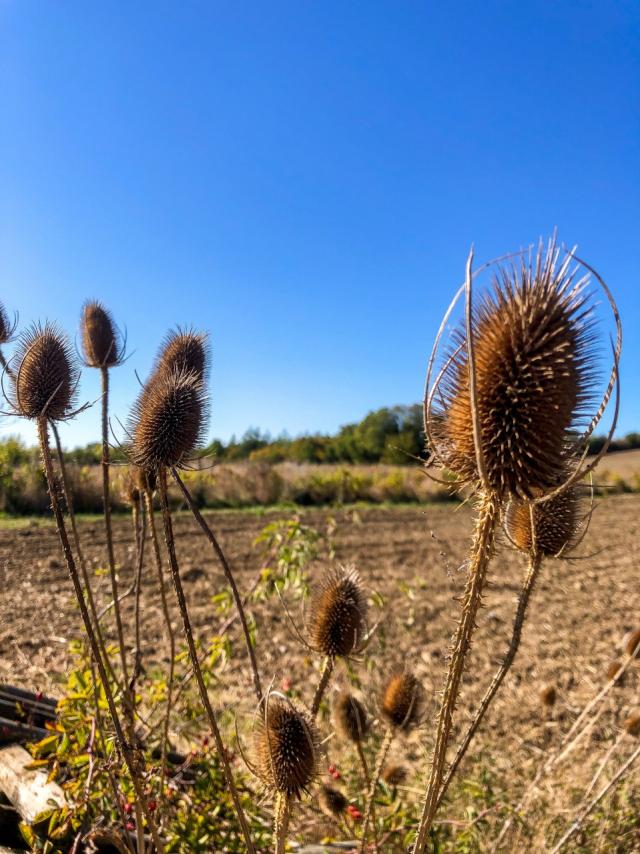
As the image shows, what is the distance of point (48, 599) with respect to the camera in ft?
28.8

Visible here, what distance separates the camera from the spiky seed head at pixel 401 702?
2.89 m

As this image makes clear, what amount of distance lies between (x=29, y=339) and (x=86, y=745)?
7.32ft

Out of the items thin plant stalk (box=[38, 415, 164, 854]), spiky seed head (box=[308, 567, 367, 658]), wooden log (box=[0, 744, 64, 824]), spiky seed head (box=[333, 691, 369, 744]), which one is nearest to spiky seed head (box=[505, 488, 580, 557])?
spiky seed head (box=[308, 567, 367, 658])

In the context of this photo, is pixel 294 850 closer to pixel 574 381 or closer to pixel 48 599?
pixel 574 381

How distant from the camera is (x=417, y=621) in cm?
917

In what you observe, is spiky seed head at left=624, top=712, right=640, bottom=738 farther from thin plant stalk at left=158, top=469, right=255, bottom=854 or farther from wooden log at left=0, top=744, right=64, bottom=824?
wooden log at left=0, top=744, right=64, bottom=824

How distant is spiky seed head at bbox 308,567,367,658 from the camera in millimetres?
2488

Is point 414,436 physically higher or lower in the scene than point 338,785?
higher

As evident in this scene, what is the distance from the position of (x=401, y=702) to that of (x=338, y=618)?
0.76 meters

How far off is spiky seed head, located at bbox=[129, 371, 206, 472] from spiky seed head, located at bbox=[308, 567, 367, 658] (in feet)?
3.41

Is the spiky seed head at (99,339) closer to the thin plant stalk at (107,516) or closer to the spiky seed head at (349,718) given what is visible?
the thin plant stalk at (107,516)

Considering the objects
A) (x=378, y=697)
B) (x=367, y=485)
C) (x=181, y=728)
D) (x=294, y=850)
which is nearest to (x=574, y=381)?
(x=378, y=697)

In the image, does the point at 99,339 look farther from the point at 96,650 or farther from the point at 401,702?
the point at 401,702

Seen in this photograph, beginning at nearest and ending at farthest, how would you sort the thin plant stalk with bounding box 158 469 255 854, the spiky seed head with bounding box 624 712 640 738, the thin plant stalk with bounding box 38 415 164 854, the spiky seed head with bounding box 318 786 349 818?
1. the thin plant stalk with bounding box 158 469 255 854
2. the thin plant stalk with bounding box 38 415 164 854
3. the spiky seed head with bounding box 318 786 349 818
4. the spiky seed head with bounding box 624 712 640 738
